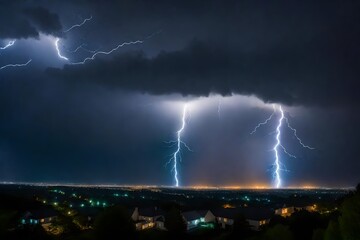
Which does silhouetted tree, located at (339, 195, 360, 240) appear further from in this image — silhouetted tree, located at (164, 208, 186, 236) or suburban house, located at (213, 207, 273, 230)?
suburban house, located at (213, 207, 273, 230)

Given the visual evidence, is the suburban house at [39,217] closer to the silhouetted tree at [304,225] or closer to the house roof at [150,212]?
the house roof at [150,212]

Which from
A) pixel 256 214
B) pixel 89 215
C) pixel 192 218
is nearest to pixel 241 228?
pixel 256 214

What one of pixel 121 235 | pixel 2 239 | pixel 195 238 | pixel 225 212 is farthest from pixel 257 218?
pixel 2 239

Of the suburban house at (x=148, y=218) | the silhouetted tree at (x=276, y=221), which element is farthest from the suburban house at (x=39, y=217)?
the silhouetted tree at (x=276, y=221)

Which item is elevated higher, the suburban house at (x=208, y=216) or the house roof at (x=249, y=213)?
the house roof at (x=249, y=213)

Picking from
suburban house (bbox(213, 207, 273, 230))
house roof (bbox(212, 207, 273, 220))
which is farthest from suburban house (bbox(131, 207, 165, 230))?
house roof (bbox(212, 207, 273, 220))
